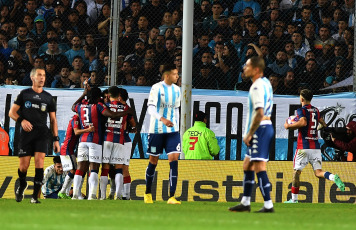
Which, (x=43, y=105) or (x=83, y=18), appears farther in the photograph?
(x=83, y=18)

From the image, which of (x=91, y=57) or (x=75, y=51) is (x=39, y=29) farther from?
(x=91, y=57)

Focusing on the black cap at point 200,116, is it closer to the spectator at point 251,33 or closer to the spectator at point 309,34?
the spectator at point 251,33

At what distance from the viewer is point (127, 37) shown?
55.4 feet

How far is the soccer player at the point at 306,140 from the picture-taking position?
1349 centimetres

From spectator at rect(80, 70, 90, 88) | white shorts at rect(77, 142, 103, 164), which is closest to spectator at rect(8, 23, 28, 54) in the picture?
spectator at rect(80, 70, 90, 88)

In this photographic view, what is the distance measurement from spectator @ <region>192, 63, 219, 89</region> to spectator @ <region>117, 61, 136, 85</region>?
4.38ft

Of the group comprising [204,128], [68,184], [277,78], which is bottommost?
[68,184]

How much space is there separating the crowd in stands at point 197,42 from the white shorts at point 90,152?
2359 mm

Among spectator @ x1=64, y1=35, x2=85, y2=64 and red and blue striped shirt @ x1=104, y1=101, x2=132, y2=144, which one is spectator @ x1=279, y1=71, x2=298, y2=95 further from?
spectator @ x1=64, y1=35, x2=85, y2=64

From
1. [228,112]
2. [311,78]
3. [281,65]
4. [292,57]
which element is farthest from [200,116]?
[292,57]

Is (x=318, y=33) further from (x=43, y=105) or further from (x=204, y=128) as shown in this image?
(x=43, y=105)

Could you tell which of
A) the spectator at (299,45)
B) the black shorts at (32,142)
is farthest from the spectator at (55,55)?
the black shorts at (32,142)

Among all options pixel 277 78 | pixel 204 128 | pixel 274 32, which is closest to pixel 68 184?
pixel 204 128

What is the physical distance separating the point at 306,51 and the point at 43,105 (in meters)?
7.58
